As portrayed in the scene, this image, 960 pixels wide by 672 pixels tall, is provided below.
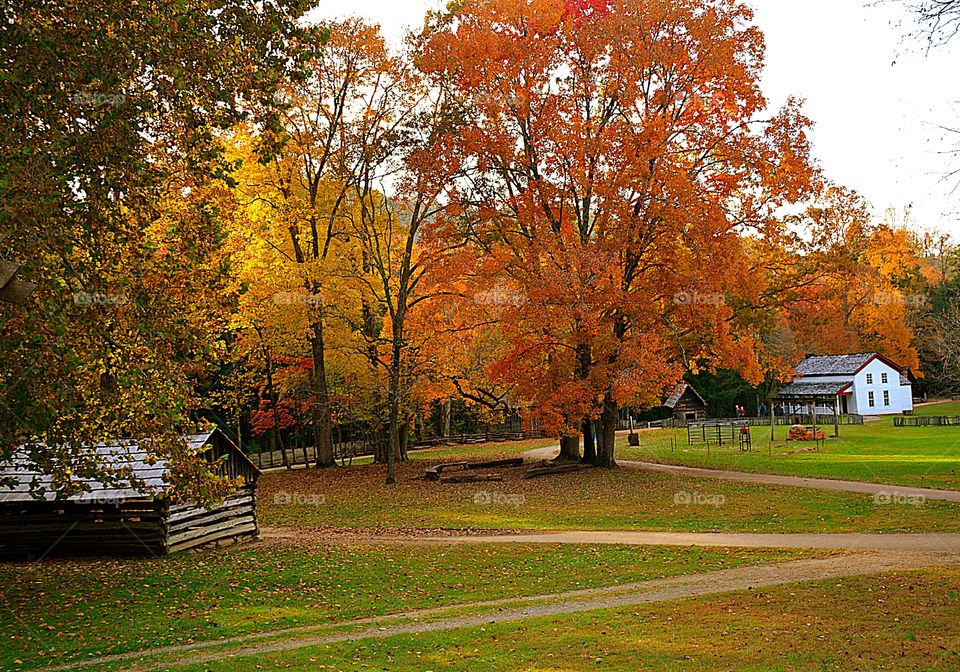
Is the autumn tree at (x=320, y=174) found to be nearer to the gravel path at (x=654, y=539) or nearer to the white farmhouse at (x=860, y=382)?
the gravel path at (x=654, y=539)

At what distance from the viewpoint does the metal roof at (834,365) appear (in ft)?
205

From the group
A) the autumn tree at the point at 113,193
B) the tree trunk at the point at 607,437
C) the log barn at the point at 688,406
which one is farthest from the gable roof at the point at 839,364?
the autumn tree at the point at 113,193

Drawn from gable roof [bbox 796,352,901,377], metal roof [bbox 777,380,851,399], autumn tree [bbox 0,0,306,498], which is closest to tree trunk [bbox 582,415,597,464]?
autumn tree [bbox 0,0,306,498]

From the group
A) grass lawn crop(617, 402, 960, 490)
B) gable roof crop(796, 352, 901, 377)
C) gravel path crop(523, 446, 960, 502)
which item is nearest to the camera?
gravel path crop(523, 446, 960, 502)

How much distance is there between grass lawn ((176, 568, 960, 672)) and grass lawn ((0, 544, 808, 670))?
212 centimetres

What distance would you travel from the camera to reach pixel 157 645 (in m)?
10.5

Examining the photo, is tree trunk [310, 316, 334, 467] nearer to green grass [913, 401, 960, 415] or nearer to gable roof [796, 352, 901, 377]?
gable roof [796, 352, 901, 377]

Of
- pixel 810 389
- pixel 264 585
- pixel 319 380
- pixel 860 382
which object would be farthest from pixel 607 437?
pixel 860 382

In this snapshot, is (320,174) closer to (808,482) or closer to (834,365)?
(808,482)

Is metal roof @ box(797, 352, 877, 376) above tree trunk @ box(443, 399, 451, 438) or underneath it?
above

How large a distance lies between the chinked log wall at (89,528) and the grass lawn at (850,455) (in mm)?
19736

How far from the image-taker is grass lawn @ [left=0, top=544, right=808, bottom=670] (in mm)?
11188

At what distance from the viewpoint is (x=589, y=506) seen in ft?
73.7

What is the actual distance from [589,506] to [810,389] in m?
45.3
